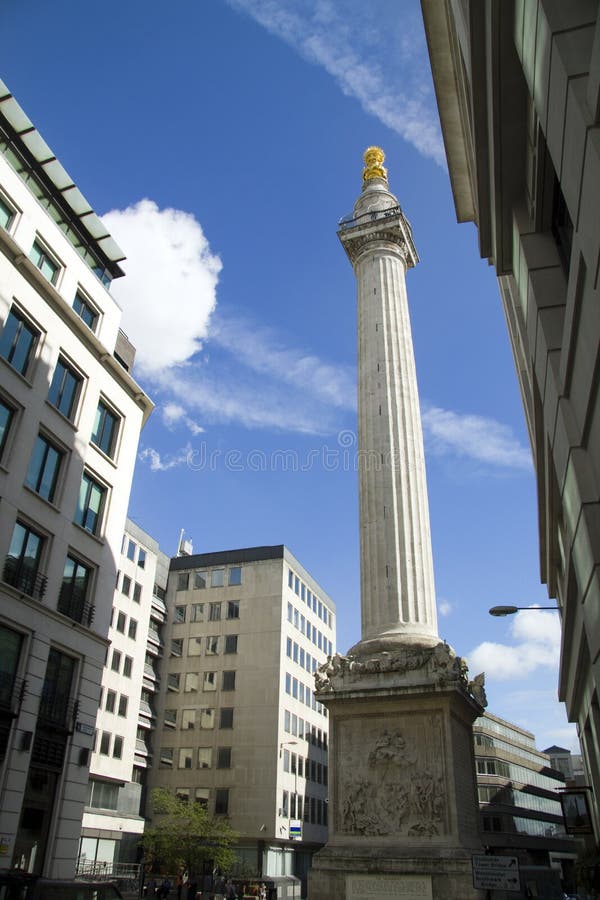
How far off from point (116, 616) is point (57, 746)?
111ft

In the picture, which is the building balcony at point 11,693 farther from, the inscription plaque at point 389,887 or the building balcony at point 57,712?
the inscription plaque at point 389,887

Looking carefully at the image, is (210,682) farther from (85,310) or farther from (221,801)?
(85,310)

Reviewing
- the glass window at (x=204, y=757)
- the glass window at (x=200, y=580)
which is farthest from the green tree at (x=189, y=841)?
the glass window at (x=200, y=580)

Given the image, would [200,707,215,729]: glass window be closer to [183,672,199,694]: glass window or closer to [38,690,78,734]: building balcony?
[183,672,199,694]: glass window

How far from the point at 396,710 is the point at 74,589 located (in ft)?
39.6

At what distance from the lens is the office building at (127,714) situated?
153 ft

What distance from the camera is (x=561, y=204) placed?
1135cm

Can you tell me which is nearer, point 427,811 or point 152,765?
point 427,811

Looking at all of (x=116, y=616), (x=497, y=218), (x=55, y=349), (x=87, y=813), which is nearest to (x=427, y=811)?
(x=497, y=218)

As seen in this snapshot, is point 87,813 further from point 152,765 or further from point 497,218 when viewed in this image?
point 497,218

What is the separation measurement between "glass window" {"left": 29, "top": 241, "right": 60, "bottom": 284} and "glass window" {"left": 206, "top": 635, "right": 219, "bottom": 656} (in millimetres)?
45370

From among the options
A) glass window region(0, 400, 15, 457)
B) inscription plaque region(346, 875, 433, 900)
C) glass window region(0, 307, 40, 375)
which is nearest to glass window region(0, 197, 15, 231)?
glass window region(0, 307, 40, 375)

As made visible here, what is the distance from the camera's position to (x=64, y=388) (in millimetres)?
25344

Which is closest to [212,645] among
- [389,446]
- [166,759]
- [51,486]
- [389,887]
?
[166,759]
